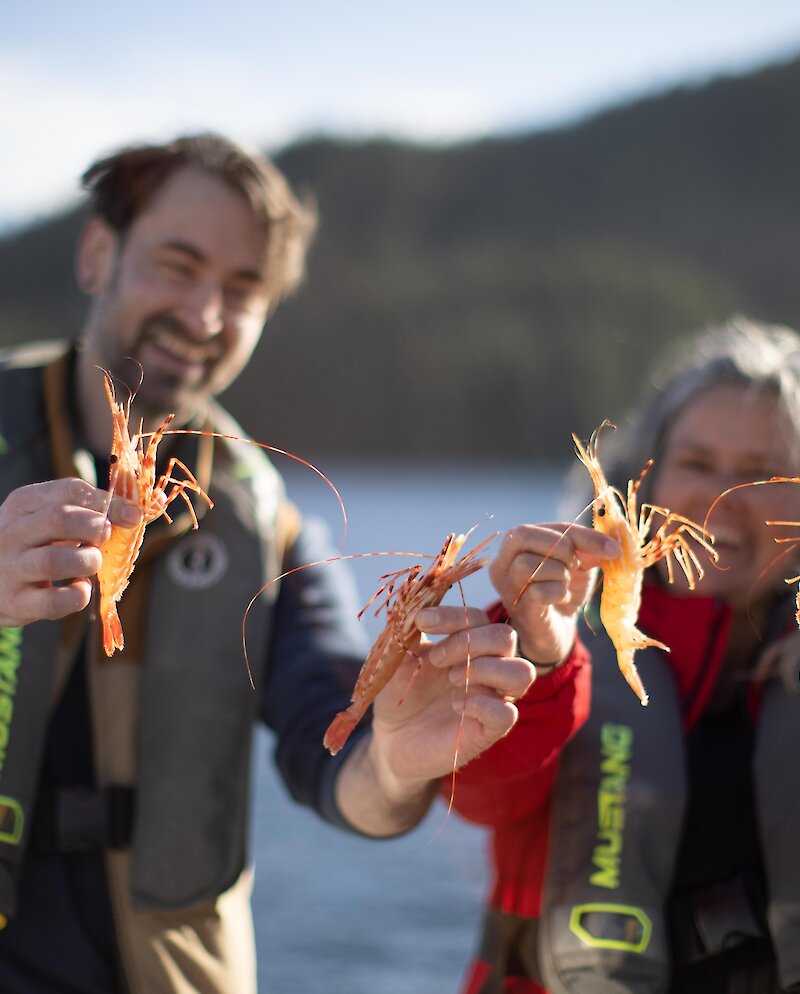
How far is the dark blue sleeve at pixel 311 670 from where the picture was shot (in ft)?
7.48

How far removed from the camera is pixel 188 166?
8.71 feet

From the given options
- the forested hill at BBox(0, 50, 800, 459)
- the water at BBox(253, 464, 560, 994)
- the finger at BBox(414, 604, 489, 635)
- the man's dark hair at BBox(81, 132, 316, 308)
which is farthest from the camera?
the forested hill at BBox(0, 50, 800, 459)

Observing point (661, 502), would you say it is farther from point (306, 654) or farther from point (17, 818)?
point (17, 818)

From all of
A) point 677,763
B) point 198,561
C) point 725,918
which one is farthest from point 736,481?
point 198,561

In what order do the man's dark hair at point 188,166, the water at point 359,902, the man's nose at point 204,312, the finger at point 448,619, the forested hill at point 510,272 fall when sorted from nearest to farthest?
the finger at point 448,619, the man's nose at point 204,312, the man's dark hair at point 188,166, the water at point 359,902, the forested hill at point 510,272

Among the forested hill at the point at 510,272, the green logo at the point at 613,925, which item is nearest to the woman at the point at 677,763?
the green logo at the point at 613,925

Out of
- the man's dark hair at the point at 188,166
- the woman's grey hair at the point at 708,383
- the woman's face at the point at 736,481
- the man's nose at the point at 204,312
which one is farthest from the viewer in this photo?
the man's dark hair at the point at 188,166

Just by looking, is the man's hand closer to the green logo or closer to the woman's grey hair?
the green logo

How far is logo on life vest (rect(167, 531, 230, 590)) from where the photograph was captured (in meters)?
2.45

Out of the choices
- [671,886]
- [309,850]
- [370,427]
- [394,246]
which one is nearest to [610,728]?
[671,886]

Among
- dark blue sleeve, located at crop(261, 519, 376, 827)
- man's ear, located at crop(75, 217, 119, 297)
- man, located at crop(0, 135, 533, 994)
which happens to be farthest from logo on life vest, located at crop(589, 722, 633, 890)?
man's ear, located at crop(75, 217, 119, 297)

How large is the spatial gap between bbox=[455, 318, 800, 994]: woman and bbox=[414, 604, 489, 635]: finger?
0.08 m

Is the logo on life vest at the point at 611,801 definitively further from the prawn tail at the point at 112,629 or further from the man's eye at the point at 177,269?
the man's eye at the point at 177,269

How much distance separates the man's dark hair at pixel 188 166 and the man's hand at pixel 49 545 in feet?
4.10
